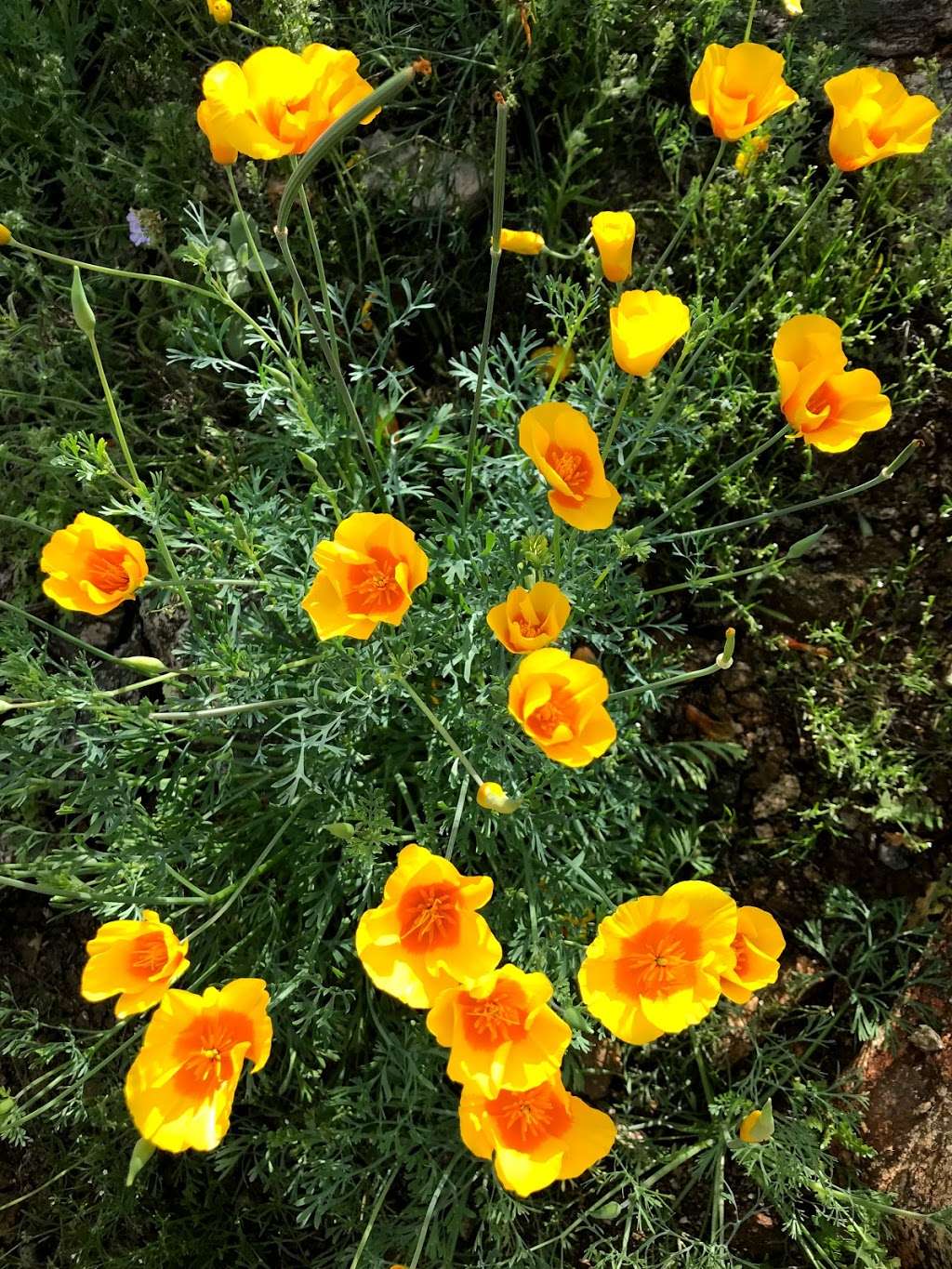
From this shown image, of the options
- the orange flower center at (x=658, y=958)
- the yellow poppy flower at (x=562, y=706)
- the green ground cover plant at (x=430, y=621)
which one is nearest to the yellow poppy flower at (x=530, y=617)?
the yellow poppy flower at (x=562, y=706)

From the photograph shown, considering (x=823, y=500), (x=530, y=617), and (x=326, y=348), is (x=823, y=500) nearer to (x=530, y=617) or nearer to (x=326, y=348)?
(x=530, y=617)

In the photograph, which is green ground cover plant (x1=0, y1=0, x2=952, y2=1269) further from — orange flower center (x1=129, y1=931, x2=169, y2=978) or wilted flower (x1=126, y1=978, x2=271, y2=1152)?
wilted flower (x1=126, y1=978, x2=271, y2=1152)

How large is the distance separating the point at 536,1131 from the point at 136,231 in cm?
260

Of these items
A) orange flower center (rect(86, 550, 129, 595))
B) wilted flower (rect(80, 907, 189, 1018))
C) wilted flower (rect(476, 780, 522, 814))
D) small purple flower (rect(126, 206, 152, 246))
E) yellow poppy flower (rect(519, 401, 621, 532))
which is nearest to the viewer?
wilted flower (rect(476, 780, 522, 814))

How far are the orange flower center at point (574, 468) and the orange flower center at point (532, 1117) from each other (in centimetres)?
104

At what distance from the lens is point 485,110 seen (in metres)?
2.91

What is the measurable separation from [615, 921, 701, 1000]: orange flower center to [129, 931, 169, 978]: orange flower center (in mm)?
792

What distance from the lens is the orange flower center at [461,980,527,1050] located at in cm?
149

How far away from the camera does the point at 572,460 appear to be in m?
1.70

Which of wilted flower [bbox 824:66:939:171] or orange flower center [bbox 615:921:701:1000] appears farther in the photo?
wilted flower [bbox 824:66:939:171]

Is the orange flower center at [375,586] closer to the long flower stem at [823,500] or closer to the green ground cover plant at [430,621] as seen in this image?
the green ground cover plant at [430,621]

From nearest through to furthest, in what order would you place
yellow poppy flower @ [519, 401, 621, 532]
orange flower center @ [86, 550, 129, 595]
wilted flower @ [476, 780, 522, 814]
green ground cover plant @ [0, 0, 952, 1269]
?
wilted flower @ [476, 780, 522, 814], yellow poppy flower @ [519, 401, 621, 532], orange flower center @ [86, 550, 129, 595], green ground cover plant @ [0, 0, 952, 1269]

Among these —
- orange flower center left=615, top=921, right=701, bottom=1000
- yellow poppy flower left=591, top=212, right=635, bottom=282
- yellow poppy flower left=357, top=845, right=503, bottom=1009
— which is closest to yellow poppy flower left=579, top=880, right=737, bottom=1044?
orange flower center left=615, top=921, right=701, bottom=1000

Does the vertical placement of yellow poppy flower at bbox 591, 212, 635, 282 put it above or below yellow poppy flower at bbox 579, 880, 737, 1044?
above
